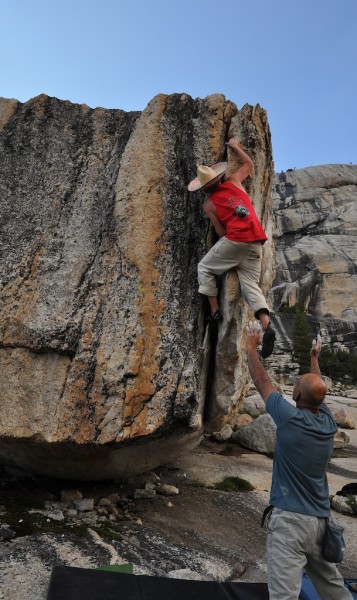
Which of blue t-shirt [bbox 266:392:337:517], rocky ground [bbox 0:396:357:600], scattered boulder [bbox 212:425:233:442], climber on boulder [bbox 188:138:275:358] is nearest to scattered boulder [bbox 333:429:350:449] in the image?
scattered boulder [bbox 212:425:233:442]

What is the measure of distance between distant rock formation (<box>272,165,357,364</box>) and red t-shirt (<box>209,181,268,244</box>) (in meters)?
A: 48.2

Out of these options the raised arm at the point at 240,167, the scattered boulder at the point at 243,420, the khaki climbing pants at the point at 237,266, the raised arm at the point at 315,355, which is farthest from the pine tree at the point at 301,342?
the raised arm at the point at 315,355

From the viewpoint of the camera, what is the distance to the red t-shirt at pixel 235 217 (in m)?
6.52

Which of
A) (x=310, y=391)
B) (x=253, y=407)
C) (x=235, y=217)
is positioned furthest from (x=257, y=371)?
(x=253, y=407)

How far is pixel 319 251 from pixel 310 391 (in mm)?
72150

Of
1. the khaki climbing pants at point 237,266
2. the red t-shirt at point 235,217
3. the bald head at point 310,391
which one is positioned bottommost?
the bald head at point 310,391

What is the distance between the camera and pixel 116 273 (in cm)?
711

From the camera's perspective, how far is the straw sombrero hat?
6.77 m

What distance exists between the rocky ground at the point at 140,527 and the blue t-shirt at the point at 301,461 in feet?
7.40

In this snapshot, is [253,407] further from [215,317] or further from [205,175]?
[205,175]

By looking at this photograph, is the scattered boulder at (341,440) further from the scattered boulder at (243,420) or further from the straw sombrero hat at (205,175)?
the straw sombrero hat at (205,175)

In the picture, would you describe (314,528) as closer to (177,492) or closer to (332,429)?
(332,429)

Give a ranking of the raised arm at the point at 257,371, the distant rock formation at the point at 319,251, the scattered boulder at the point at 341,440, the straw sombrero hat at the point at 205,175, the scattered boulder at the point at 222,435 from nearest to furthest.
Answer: the raised arm at the point at 257,371
the straw sombrero hat at the point at 205,175
the scattered boulder at the point at 222,435
the scattered boulder at the point at 341,440
the distant rock formation at the point at 319,251

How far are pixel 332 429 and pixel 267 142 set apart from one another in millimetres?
6114
